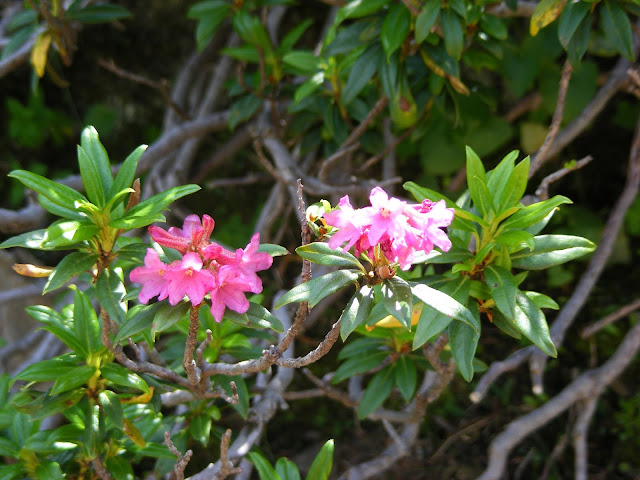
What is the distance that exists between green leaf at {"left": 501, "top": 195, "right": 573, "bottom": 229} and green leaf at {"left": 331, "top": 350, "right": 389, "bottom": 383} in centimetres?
66

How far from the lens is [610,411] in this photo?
2584 millimetres

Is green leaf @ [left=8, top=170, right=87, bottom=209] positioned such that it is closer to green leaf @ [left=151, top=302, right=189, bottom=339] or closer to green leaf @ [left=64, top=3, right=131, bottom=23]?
green leaf @ [left=151, top=302, right=189, bottom=339]

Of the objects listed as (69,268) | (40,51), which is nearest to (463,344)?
(69,268)

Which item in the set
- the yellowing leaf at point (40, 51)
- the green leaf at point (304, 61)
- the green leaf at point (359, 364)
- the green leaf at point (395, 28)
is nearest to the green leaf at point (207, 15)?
the green leaf at point (304, 61)

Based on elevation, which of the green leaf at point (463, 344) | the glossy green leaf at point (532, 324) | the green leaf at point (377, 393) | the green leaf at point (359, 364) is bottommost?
the green leaf at point (377, 393)

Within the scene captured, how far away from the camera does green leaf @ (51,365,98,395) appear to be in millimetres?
1301

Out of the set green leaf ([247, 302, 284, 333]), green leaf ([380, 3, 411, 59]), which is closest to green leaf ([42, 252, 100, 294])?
green leaf ([247, 302, 284, 333])

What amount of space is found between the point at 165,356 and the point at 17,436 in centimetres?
46

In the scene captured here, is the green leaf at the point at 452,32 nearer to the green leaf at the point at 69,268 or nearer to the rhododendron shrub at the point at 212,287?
the rhododendron shrub at the point at 212,287

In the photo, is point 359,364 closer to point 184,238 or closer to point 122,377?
point 122,377

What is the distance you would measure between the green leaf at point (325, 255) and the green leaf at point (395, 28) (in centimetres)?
83

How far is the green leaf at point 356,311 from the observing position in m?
1.09

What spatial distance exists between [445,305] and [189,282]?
0.45m

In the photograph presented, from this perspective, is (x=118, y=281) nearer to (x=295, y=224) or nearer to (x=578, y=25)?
(x=578, y=25)
